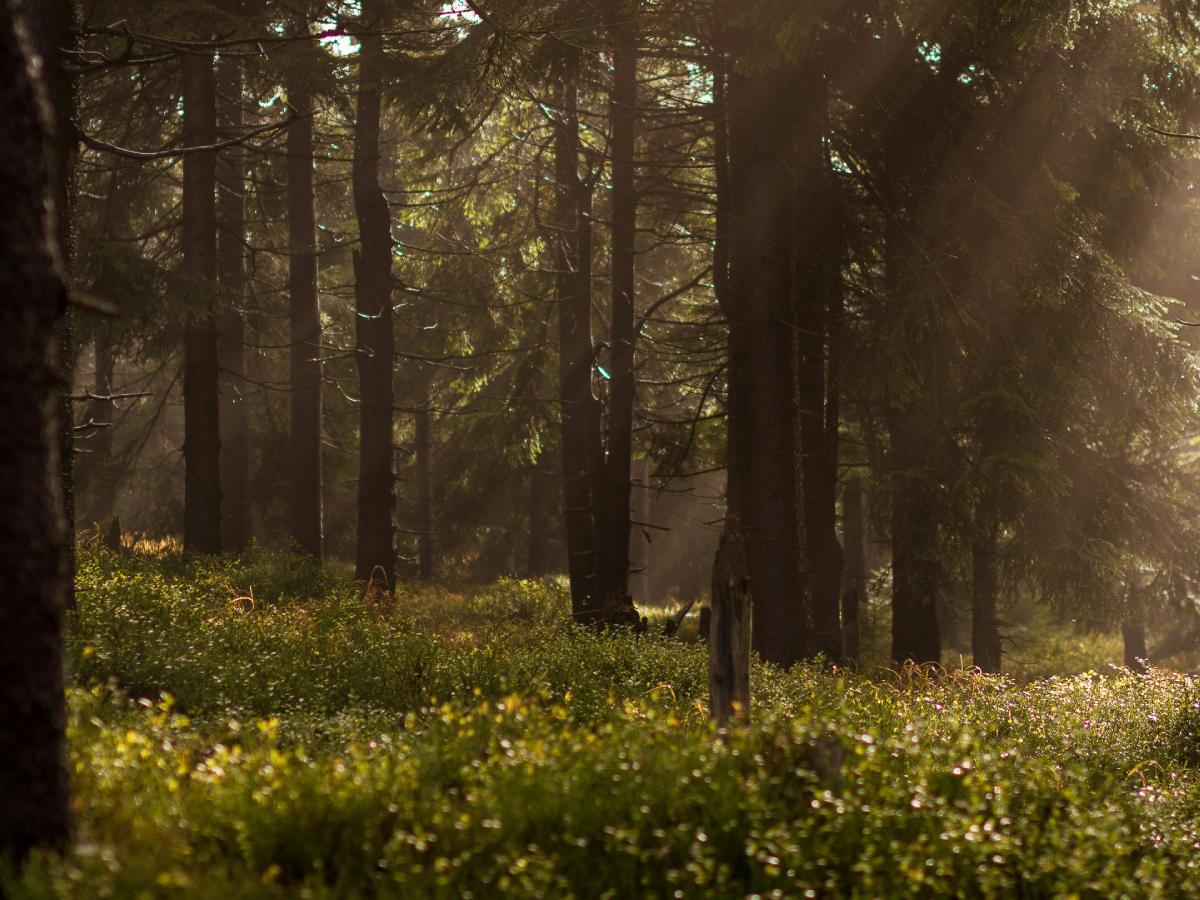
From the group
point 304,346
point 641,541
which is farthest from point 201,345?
point 641,541

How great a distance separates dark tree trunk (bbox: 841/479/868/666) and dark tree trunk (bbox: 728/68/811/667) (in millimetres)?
2210

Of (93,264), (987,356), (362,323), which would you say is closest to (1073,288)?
(987,356)

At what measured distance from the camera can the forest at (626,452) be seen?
353cm

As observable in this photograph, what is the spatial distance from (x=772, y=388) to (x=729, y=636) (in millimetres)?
5521

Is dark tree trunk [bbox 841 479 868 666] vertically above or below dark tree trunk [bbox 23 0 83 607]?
below

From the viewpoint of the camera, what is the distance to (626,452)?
44.4 feet

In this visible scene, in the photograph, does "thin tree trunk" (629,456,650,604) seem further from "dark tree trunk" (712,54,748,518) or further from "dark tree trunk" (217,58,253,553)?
"dark tree trunk" (712,54,748,518)

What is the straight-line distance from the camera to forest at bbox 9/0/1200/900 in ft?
11.6

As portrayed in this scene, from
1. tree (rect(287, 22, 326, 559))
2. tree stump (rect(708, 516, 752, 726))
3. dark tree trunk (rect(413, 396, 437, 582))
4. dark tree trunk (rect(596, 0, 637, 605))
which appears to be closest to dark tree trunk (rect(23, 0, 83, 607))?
tree stump (rect(708, 516, 752, 726))

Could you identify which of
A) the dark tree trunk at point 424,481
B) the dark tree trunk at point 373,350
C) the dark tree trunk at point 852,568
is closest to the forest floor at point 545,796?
the dark tree trunk at point 373,350

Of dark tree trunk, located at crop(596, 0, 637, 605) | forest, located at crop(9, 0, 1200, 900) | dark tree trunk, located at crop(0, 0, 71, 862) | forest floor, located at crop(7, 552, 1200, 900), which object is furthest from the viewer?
dark tree trunk, located at crop(596, 0, 637, 605)

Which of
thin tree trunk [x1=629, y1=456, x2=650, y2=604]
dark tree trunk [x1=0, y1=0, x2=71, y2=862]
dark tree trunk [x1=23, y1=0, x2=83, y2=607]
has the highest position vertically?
dark tree trunk [x1=23, y1=0, x2=83, y2=607]

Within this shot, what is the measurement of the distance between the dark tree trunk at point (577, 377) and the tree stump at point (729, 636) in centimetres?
753

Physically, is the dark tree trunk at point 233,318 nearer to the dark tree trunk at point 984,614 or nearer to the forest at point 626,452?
the forest at point 626,452
